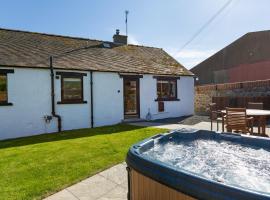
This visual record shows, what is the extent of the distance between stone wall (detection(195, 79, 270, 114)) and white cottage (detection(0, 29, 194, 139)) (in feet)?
7.07

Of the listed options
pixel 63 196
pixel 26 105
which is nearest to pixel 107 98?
pixel 26 105

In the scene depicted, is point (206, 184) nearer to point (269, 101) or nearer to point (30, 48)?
point (30, 48)

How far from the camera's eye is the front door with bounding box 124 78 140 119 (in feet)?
55.3

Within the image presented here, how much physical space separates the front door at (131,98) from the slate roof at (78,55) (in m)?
0.94

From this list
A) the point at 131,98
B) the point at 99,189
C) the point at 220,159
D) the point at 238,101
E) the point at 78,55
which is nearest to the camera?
the point at 99,189

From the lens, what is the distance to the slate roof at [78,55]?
13367 millimetres

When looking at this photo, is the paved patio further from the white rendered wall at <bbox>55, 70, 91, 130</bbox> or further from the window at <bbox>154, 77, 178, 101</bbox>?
the window at <bbox>154, 77, 178, 101</bbox>

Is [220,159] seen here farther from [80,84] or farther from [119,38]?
[119,38]

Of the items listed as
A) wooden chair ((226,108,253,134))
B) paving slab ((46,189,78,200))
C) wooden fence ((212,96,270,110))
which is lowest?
paving slab ((46,189,78,200))

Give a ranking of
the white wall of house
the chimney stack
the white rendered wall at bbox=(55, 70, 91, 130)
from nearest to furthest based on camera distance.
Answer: the white wall of house
the white rendered wall at bbox=(55, 70, 91, 130)
the chimney stack

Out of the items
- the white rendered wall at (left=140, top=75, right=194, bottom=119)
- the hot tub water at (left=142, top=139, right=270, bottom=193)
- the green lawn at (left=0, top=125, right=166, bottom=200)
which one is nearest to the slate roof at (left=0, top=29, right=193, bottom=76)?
the white rendered wall at (left=140, top=75, right=194, bottom=119)

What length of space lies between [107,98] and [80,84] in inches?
74.2

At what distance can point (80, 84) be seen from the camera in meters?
14.4

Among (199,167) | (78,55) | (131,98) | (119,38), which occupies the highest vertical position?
(119,38)
